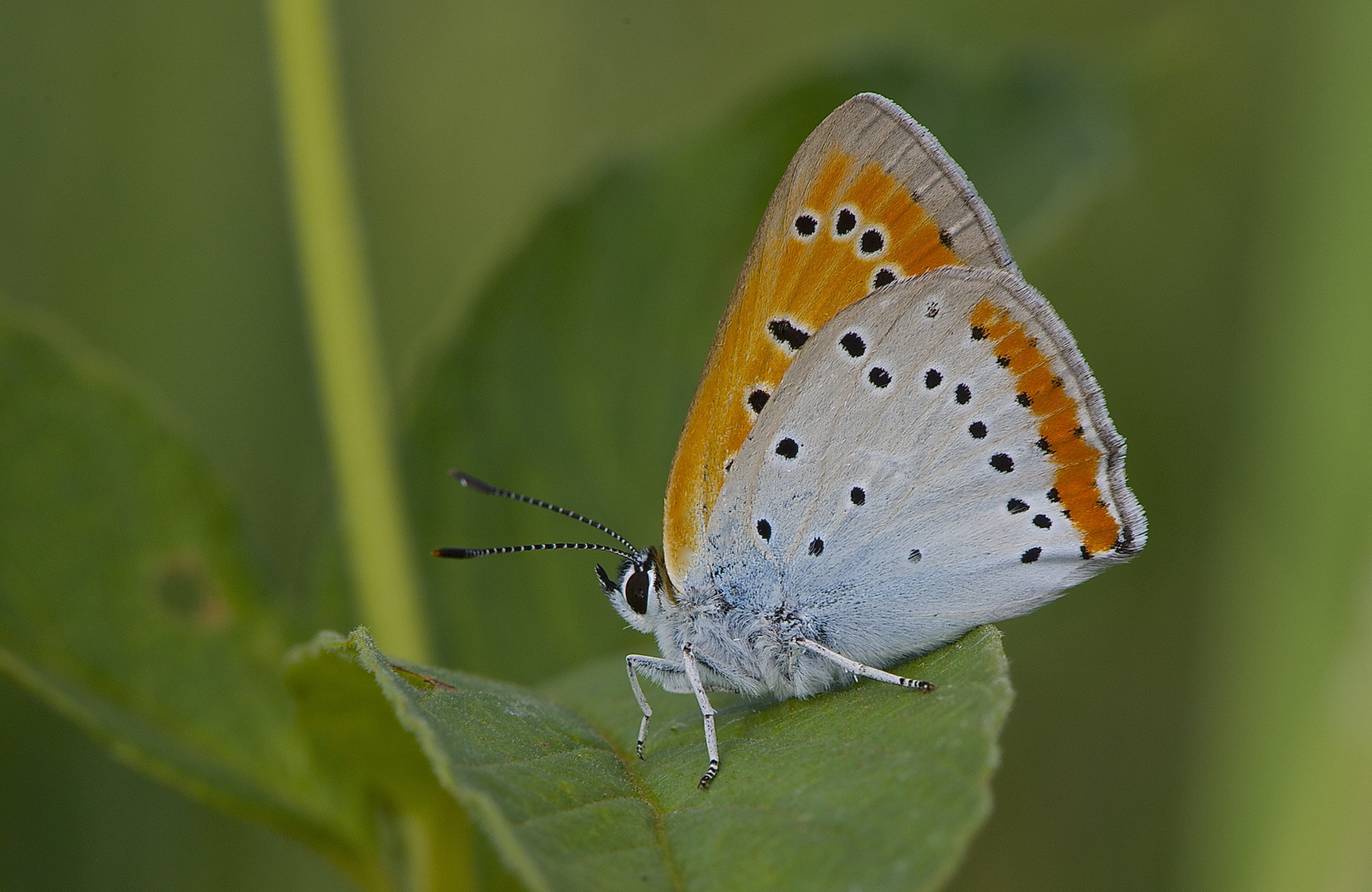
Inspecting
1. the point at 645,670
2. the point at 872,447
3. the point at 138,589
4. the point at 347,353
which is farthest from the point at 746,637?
the point at 138,589

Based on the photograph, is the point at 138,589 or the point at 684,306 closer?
the point at 138,589

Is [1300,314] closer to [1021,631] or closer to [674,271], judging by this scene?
[1021,631]

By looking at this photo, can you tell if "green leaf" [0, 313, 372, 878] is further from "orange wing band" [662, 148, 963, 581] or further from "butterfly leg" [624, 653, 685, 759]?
"orange wing band" [662, 148, 963, 581]

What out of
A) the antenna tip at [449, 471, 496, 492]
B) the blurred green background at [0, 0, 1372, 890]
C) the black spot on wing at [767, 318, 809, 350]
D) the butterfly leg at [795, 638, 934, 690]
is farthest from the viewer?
the blurred green background at [0, 0, 1372, 890]

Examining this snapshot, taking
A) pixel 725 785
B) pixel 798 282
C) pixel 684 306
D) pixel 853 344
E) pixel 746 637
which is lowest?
pixel 725 785

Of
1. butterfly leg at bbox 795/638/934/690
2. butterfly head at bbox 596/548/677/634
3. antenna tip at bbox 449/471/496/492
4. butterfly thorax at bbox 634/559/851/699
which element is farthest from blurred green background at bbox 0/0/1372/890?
butterfly leg at bbox 795/638/934/690

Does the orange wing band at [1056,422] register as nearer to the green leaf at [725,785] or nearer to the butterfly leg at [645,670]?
the green leaf at [725,785]

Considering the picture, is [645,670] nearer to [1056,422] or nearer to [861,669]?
[861,669]

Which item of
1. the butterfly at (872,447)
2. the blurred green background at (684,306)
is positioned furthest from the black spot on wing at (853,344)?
the blurred green background at (684,306)
